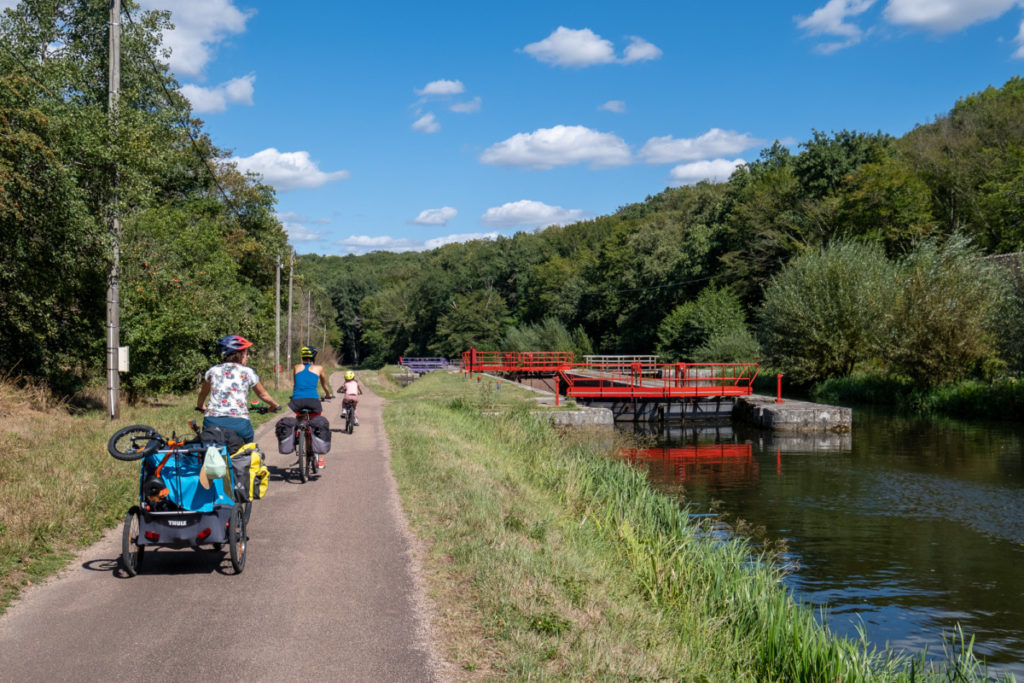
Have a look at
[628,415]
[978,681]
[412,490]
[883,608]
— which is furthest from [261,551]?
[628,415]

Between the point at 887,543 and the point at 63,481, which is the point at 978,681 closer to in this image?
the point at 887,543

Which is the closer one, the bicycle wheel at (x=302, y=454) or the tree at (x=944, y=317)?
the bicycle wheel at (x=302, y=454)

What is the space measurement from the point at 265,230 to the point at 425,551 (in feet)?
139

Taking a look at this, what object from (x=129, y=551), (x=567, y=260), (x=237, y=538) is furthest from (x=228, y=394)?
(x=567, y=260)

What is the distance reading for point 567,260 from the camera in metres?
97.6

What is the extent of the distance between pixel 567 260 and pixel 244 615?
306 feet

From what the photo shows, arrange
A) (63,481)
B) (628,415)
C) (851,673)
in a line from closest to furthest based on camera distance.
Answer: (851,673) < (63,481) < (628,415)

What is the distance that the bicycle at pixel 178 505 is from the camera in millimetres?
6203

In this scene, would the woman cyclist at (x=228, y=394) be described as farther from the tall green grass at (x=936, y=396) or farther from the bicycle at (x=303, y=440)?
the tall green grass at (x=936, y=396)

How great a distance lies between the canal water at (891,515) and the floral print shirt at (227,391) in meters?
6.37

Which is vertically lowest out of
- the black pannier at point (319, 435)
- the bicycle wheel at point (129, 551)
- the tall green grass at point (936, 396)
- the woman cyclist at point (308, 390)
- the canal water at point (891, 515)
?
the canal water at point (891, 515)

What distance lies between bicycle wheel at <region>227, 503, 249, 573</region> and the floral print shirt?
927 millimetres

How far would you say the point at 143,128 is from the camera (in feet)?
51.6

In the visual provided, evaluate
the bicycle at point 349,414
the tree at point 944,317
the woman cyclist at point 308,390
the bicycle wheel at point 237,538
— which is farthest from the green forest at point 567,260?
the bicycle wheel at point 237,538
